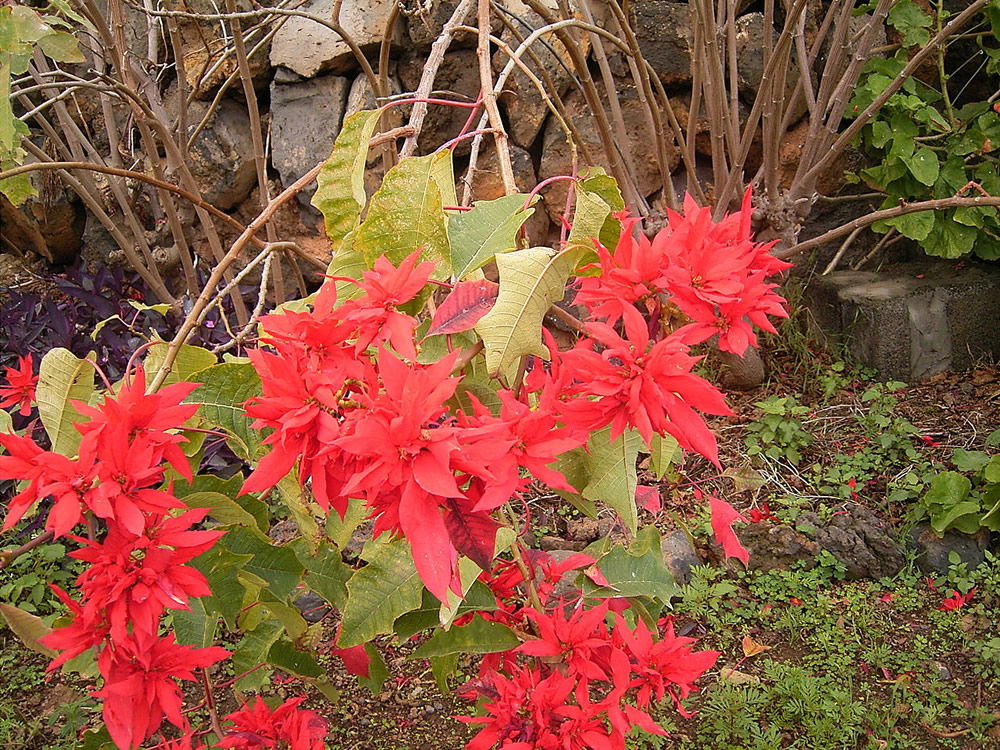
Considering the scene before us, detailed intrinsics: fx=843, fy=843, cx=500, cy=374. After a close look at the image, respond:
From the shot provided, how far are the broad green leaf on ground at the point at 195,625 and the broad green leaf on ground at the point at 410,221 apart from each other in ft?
1.28

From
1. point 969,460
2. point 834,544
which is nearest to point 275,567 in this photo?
point 834,544

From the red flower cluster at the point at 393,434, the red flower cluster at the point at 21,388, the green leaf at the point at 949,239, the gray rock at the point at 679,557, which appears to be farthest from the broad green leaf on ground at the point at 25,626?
the green leaf at the point at 949,239

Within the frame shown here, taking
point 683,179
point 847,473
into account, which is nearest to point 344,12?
point 683,179

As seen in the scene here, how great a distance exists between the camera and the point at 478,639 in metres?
0.82

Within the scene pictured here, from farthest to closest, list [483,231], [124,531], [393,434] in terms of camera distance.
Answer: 1. [483,231]
2. [124,531]
3. [393,434]

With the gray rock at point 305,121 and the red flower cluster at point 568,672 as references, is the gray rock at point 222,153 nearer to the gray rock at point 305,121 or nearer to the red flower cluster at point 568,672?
the gray rock at point 305,121

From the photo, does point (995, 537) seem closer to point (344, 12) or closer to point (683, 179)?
point (683, 179)

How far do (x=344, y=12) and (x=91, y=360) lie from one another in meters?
2.22

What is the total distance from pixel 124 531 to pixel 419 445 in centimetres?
25

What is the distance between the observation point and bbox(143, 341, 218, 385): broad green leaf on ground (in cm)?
81

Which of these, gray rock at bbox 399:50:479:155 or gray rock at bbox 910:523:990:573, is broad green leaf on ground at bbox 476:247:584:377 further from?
gray rock at bbox 399:50:479:155

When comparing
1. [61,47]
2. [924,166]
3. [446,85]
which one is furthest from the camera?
[446,85]

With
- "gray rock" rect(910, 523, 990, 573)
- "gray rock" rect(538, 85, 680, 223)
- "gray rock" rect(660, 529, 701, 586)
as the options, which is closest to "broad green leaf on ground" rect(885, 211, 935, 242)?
"gray rock" rect(538, 85, 680, 223)

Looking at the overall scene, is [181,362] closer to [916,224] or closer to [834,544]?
[834,544]
